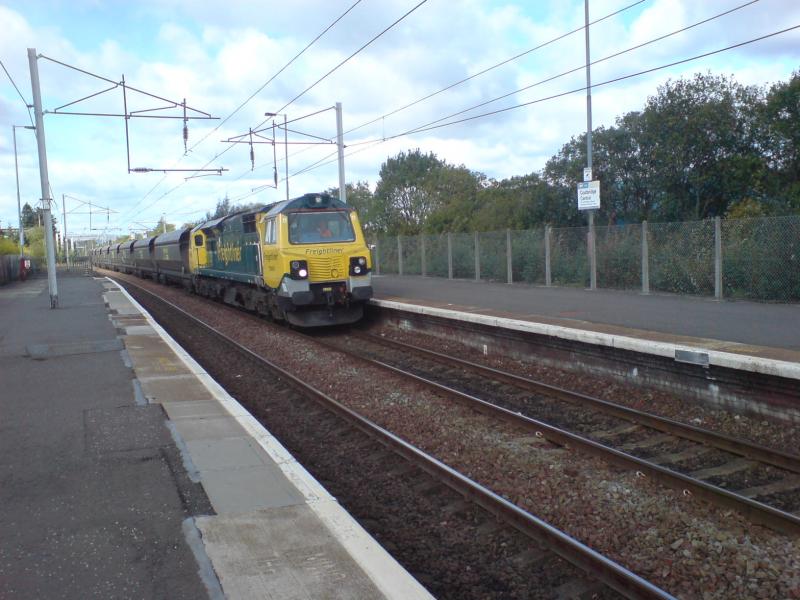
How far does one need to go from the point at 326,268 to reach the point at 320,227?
109 cm

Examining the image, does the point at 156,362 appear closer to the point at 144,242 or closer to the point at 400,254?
the point at 400,254

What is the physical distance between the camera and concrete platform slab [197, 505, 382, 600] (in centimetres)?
376

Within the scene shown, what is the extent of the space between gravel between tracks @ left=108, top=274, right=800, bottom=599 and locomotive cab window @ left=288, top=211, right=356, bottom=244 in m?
6.80

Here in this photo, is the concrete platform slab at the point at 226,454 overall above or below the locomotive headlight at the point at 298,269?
below

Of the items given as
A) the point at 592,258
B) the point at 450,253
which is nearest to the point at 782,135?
the point at 592,258

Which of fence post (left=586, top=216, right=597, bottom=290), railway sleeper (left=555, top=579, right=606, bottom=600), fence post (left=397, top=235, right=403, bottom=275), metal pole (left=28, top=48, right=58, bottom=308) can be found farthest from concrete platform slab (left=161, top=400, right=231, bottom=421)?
fence post (left=397, top=235, right=403, bottom=275)

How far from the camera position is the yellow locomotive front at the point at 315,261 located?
1517cm

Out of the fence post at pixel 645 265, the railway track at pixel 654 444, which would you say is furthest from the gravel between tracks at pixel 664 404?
the fence post at pixel 645 265

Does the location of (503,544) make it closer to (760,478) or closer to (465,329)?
(760,478)

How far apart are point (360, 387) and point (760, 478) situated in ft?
18.3

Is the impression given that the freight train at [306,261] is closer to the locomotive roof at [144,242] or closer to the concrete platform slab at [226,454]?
the concrete platform slab at [226,454]

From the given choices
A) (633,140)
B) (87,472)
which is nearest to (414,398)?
(87,472)

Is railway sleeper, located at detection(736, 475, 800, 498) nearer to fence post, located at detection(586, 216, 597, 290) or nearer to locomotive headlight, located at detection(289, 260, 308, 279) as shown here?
locomotive headlight, located at detection(289, 260, 308, 279)

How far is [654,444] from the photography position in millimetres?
7230
